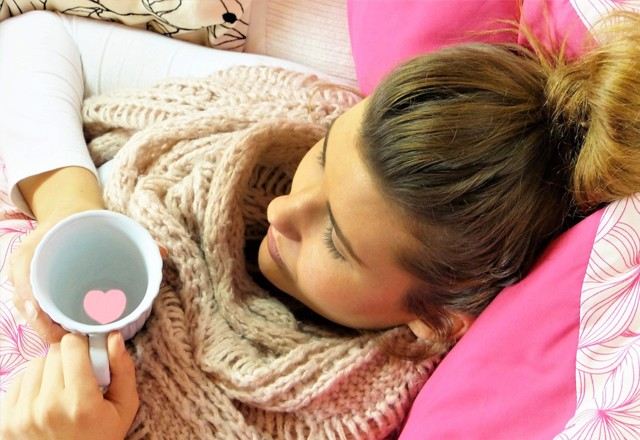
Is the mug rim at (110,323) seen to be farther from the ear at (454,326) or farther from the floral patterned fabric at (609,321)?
the floral patterned fabric at (609,321)

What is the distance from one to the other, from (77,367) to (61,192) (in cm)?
27

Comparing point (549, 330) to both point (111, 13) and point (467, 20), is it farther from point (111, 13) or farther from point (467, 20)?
point (111, 13)

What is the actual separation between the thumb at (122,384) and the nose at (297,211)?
19 cm

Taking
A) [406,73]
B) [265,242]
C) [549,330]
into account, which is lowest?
[265,242]

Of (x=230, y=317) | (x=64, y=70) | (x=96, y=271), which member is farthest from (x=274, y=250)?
(x=64, y=70)

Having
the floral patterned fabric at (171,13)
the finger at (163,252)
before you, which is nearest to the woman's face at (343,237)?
the finger at (163,252)

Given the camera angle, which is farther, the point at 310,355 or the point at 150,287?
the point at 310,355

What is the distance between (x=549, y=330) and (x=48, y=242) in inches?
18.3

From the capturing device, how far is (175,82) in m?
0.91

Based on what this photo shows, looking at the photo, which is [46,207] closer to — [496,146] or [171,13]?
[171,13]

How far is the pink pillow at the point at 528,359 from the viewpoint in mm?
610

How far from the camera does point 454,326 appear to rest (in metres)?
0.72

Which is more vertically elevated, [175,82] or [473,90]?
[473,90]

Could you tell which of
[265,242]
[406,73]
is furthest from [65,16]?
[406,73]
